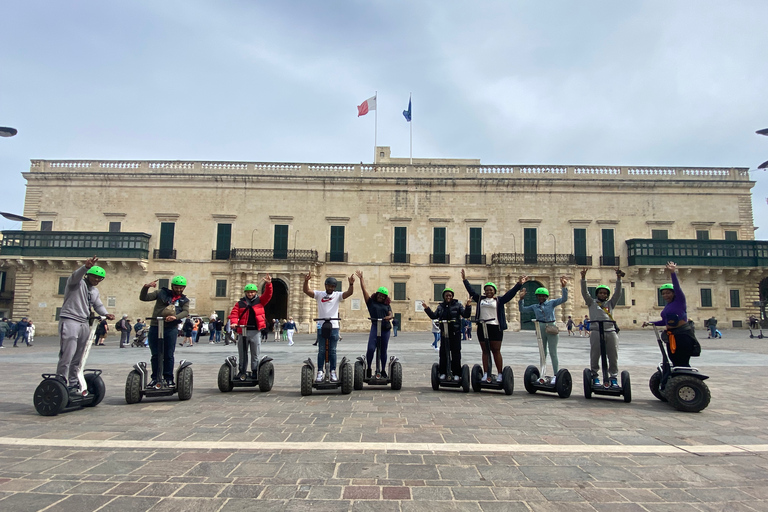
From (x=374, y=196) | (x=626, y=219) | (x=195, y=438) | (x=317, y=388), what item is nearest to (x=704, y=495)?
(x=195, y=438)

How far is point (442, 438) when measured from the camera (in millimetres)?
4434

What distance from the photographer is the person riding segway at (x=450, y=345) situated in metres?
7.05

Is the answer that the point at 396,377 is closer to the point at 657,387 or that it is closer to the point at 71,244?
the point at 657,387

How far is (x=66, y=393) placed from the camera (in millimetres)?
5320

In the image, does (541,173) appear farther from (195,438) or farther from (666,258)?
(195,438)

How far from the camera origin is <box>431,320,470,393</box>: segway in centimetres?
705

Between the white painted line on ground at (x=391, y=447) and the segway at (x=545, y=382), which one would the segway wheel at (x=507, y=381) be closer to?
the segway at (x=545, y=382)

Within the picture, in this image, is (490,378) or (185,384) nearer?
(185,384)

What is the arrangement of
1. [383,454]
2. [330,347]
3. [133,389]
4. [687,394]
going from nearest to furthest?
1. [383,454]
2. [687,394]
3. [133,389]
4. [330,347]

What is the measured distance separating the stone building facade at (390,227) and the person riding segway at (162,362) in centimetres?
2368

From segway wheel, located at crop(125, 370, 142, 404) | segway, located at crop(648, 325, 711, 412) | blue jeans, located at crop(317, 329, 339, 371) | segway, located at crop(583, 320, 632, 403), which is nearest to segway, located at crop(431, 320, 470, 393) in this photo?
blue jeans, located at crop(317, 329, 339, 371)

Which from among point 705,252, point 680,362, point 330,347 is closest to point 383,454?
point 330,347

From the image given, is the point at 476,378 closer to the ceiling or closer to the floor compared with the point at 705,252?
closer to the floor

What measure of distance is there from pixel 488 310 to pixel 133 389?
5012mm
